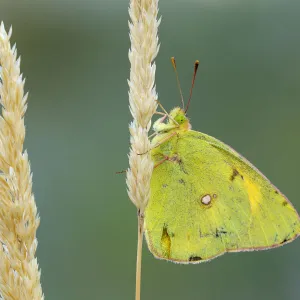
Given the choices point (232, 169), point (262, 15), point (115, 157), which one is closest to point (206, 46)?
A: point (262, 15)

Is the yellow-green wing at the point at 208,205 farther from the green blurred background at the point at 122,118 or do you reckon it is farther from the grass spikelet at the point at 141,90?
the green blurred background at the point at 122,118

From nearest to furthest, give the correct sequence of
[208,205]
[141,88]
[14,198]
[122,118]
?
[14,198]
[141,88]
[208,205]
[122,118]

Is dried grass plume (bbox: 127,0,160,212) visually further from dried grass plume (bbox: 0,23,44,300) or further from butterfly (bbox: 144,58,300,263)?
butterfly (bbox: 144,58,300,263)

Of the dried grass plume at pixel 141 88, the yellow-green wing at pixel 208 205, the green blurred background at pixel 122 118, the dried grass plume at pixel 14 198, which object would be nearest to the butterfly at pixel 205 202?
the yellow-green wing at pixel 208 205

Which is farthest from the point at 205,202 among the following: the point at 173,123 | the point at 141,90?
the point at 141,90

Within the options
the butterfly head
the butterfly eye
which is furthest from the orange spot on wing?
the butterfly head

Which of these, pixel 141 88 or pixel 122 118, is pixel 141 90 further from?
pixel 122 118
